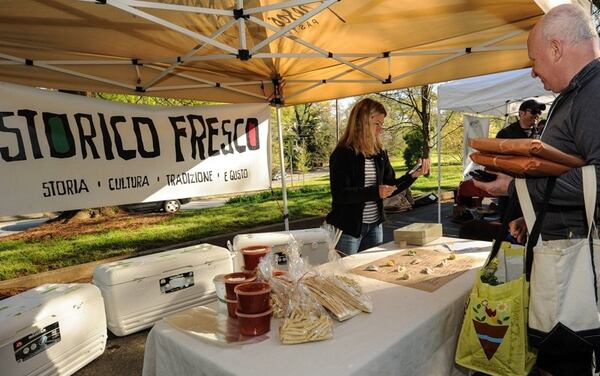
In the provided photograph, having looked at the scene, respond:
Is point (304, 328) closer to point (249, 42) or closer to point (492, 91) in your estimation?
point (249, 42)

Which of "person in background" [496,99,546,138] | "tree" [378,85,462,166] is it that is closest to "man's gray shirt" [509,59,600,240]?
"person in background" [496,99,546,138]

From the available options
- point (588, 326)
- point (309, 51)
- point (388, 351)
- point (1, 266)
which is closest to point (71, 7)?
point (309, 51)

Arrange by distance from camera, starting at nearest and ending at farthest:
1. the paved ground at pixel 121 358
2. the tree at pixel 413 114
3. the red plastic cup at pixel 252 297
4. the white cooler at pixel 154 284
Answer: the red plastic cup at pixel 252 297 → the paved ground at pixel 121 358 → the white cooler at pixel 154 284 → the tree at pixel 413 114

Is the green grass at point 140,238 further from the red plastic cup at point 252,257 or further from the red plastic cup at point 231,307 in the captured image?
the red plastic cup at point 231,307

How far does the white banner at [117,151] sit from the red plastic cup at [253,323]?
7.18 feet

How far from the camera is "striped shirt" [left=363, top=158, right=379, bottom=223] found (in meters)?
2.70

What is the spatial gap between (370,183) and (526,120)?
8.65ft

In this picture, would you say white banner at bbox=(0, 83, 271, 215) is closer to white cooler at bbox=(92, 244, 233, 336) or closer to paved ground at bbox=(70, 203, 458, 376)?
white cooler at bbox=(92, 244, 233, 336)

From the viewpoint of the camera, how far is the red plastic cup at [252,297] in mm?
1172

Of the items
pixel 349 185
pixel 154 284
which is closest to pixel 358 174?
pixel 349 185

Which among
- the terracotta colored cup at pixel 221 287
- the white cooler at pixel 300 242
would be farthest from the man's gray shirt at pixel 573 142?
the white cooler at pixel 300 242

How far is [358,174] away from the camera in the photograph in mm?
2660

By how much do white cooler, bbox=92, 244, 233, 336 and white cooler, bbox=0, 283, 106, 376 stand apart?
0.50 ft

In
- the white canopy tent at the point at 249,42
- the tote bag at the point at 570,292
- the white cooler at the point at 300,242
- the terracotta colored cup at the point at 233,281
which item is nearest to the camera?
the tote bag at the point at 570,292
